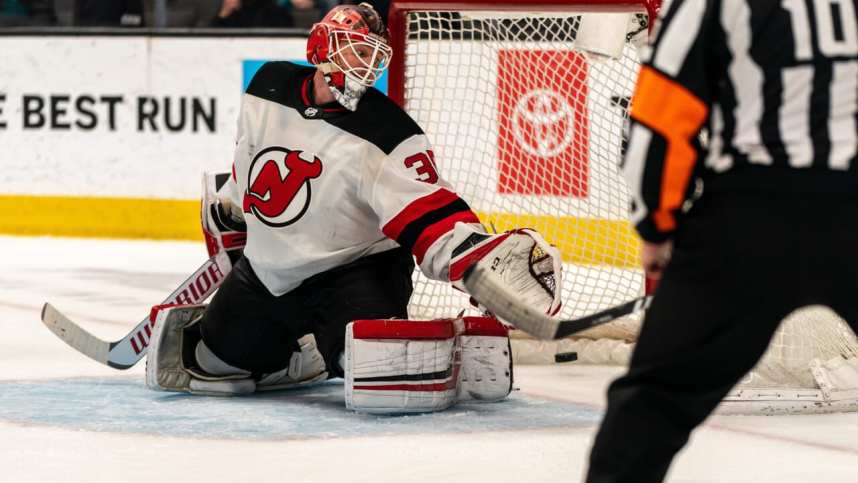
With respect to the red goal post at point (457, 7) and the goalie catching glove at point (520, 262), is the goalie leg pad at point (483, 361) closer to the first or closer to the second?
the goalie catching glove at point (520, 262)

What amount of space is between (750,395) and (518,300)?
1192 mm

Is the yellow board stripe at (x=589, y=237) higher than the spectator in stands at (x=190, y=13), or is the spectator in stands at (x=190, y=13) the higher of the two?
the spectator in stands at (x=190, y=13)

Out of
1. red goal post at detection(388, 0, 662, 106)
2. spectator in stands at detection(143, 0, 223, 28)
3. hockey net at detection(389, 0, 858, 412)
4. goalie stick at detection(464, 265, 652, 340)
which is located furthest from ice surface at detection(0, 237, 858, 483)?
spectator in stands at detection(143, 0, 223, 28)

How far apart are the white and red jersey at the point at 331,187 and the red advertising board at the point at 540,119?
164 cm

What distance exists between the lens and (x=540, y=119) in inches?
198

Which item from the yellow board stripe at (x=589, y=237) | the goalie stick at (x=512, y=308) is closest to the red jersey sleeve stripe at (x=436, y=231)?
the goalie stick at (x=512, y=308)

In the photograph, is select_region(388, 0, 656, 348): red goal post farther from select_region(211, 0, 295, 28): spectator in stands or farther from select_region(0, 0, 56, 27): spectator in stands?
select_region(0, 0, 56, 27): spectator in stands

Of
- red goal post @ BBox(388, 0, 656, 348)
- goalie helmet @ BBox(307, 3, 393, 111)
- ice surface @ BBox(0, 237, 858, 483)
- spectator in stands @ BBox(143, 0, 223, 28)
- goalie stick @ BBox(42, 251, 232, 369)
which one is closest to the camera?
ice surface @ BBox(0, 237, 858, 483)

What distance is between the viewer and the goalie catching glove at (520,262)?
2.87 meters

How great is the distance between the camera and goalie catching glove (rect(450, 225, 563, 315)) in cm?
287

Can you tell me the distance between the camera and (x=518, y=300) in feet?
6.48

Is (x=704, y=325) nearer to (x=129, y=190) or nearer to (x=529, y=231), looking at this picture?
(x=529, y=231)

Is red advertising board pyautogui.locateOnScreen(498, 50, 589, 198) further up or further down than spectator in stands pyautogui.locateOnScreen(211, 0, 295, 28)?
further down

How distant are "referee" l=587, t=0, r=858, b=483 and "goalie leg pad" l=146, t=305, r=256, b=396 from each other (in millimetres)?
1648
